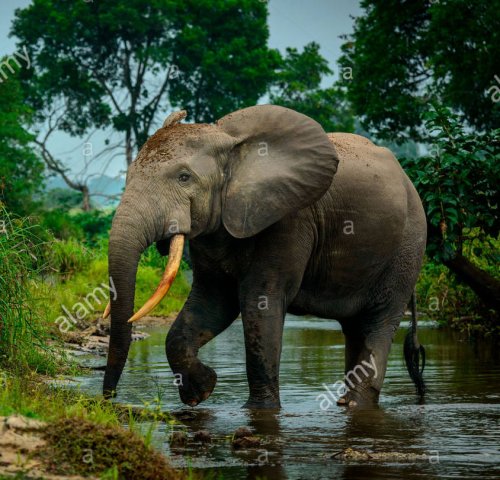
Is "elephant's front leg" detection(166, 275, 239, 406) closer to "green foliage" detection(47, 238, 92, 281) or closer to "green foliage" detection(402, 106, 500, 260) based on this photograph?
"green foliage" detection(402, 106, 500, 260)

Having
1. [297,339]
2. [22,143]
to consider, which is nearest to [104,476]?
[297,339]

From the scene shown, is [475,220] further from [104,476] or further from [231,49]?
[231,49]

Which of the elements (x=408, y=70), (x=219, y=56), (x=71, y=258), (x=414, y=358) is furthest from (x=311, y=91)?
(x=414, y=358)

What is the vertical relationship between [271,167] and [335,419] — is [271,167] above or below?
above

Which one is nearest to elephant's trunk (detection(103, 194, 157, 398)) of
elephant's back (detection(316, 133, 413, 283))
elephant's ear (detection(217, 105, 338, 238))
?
elephant's ear (detection(217, 105, 338, 238))

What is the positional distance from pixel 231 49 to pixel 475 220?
118 ft

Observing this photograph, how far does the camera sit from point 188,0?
163 feet

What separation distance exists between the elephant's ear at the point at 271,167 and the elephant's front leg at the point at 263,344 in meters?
0.62

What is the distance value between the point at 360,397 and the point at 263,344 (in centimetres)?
123

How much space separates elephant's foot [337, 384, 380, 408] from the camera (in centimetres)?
1070

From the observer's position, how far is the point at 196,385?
412 inches

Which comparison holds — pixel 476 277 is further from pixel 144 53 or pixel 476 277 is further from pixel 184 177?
pixel 144 53

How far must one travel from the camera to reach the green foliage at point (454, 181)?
13.9 meters

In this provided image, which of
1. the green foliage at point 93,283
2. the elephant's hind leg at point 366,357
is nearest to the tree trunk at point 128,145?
the green foliage at point 93,283
